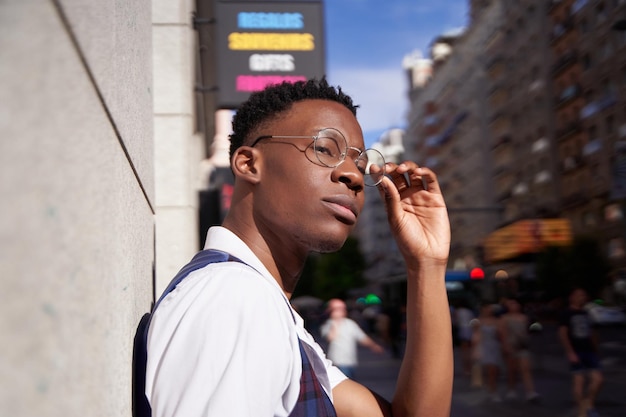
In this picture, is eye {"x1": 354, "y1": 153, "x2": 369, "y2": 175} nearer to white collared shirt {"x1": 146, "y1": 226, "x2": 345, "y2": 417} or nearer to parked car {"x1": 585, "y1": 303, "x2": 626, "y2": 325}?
white collared shirt {"x1": 146, "y1": 226, "x2": 345, "y2": 417}

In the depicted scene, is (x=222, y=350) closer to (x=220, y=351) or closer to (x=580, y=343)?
(x=220, y=351)

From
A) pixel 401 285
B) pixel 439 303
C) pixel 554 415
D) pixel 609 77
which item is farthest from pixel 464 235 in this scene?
pixel 439 303

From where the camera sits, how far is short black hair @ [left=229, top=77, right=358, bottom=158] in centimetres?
197

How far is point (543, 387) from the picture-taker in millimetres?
16219

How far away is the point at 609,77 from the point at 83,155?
4626cm

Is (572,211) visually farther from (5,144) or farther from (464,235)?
(5,144)

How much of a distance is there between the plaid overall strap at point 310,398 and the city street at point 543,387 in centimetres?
1169

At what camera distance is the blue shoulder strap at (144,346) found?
1.45m

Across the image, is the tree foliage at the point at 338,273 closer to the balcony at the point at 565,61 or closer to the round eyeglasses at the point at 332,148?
the balcony at the point at 565,61

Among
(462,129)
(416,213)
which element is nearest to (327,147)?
(416,213)

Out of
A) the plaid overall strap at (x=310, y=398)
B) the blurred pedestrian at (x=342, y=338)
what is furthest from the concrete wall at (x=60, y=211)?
the blurred pedestrian at (x=342, y=338)

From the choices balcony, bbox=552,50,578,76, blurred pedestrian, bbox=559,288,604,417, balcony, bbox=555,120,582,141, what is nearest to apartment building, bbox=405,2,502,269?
balcony, bbox=555,120,582,141

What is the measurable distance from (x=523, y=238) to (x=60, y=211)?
41065mm

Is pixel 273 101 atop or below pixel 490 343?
atop
